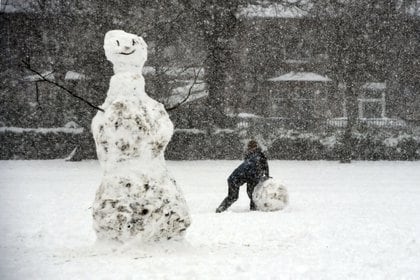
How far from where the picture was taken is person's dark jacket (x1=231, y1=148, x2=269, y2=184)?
39.1 ft

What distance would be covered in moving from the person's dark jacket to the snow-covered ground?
77cm

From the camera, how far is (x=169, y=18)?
1045 inches

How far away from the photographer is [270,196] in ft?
38.2

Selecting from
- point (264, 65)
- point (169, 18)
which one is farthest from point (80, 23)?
point (264, 65)

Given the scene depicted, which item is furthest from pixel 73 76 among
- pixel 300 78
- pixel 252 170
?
pixel 252 170

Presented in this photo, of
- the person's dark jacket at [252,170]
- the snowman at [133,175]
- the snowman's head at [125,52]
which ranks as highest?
the snowman's head at [125,52]

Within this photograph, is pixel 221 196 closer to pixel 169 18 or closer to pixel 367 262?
pixel 367 262

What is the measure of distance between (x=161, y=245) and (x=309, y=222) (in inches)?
145

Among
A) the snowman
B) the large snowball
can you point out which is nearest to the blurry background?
the large snowball

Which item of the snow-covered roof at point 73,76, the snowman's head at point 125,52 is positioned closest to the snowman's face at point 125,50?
the snowman's head at point 125,52

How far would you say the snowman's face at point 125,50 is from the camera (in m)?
7.61

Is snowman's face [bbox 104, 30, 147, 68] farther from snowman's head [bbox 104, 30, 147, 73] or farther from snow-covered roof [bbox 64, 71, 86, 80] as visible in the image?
snow-covered roof [bbox 64, 71, 86, 80]

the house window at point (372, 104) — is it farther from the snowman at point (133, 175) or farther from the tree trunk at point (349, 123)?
the snowman at point (133, 175)

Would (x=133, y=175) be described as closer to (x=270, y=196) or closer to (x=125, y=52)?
(x=125, y=52)
